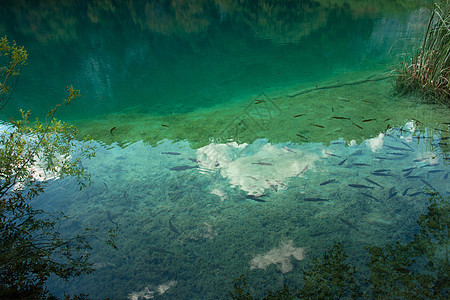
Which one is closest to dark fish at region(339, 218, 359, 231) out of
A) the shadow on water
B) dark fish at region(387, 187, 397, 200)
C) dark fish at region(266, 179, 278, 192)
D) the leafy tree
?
the shadow on water

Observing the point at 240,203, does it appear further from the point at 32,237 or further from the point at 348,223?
the point at 32,237

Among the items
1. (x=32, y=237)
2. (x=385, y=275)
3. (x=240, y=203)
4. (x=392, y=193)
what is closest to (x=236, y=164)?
(x=240, y=203)

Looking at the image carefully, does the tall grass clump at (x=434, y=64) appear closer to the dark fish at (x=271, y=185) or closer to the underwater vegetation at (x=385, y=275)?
the underwater vegetation at (x=385, y=275)

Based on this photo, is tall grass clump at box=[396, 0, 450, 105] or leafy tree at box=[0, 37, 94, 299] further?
tall grass clump at box=[396, 0, 450, 105]

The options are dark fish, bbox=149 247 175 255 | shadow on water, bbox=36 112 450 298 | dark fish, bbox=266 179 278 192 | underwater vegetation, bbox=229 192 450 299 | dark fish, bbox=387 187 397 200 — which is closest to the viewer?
underwater vegetation, bbox=229 192 450 299

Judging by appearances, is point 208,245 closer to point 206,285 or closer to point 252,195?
point 206,285

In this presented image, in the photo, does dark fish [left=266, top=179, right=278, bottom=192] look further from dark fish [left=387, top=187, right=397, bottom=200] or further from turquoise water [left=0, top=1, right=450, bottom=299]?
dark fish [left=387, top=187, right=397, bottom=200]

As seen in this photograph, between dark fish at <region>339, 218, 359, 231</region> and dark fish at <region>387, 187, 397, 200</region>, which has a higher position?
dark fish at <region>387, 187, 397, 200</region>
